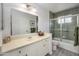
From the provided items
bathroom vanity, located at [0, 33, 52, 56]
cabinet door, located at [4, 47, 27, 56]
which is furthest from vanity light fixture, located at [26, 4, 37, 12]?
cabinet door, located at [4, 47, 27, 56]

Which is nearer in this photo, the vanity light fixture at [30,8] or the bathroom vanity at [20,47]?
the bathroom vanity at [20,47]

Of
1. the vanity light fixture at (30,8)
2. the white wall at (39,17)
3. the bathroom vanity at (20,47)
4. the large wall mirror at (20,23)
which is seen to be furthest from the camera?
the vanity light fixture at (30,8)

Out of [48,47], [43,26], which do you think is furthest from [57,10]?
[48,47]

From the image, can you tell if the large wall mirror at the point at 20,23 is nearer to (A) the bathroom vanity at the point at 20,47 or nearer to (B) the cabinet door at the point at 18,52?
(A) the bathroom vanity at the point at 20,47

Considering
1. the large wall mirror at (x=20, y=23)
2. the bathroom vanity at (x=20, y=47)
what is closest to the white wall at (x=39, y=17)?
the large wall mirror at (x=20, y=23)

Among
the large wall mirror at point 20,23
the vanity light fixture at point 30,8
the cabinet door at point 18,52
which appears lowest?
the cabinet door at point 18,52

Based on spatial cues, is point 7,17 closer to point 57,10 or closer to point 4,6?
point 4,6

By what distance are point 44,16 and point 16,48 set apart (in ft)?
4.34

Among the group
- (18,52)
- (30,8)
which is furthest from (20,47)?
(30,8)

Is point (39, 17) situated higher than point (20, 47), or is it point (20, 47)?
point (39, 17)

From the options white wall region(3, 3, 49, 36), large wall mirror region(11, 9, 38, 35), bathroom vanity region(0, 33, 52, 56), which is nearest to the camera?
bathroom vanity region(0, 33, 52, 56)

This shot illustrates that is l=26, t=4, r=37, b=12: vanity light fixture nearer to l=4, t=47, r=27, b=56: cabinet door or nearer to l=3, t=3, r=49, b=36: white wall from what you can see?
l=3, t=3, r=49, b=36: white wall

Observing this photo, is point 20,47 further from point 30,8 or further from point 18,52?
point 30,8

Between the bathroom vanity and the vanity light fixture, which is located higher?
the vanity light fixture
